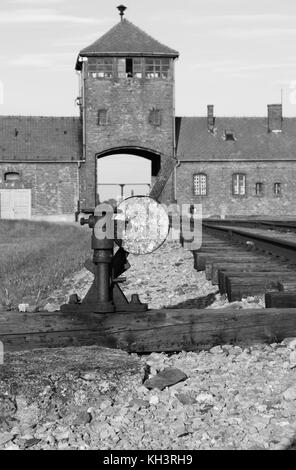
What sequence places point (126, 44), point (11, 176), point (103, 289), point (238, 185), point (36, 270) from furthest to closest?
point (238, 185)
point (11, 176)
point (126, 44)
point (36, 270)
point (103, 289)

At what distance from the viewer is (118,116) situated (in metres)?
39.1

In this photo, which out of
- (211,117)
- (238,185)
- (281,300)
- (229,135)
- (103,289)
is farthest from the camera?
(211,117)

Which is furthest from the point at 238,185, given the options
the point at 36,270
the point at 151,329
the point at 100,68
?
the point at 151,329

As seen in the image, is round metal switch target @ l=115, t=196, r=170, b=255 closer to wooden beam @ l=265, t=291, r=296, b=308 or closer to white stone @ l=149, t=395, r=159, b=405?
wooden beam @ l=265, t=291, r=296, b=308

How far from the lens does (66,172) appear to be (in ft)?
129

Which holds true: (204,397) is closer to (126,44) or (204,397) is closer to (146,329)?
(146,329)

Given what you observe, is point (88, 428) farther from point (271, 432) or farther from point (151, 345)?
point (151, 345)

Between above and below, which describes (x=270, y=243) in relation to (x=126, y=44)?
below

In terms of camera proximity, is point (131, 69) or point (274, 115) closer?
point (131, 69)

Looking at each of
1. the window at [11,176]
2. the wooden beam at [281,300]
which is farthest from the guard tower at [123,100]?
the wooden beam at [281,300]

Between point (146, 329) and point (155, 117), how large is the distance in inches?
1415

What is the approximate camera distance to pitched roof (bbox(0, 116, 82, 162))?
39812 mm

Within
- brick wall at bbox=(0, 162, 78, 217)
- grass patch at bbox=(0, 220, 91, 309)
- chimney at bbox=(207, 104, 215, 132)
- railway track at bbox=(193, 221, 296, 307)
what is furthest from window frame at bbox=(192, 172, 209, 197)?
railway track at bbox=(193, 221, 296, 307)

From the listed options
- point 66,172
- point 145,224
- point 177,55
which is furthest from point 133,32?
point 145,224
